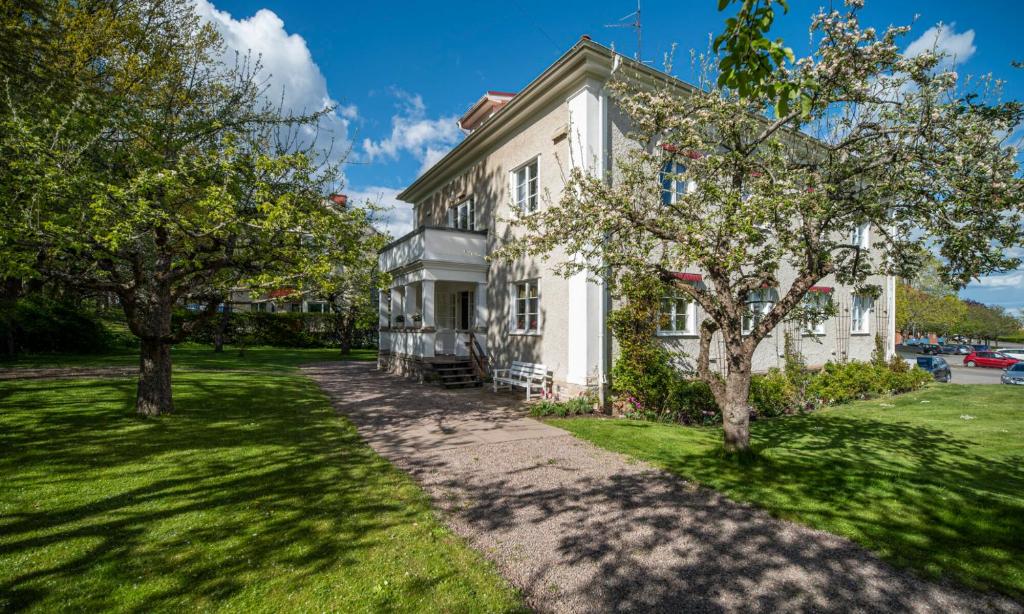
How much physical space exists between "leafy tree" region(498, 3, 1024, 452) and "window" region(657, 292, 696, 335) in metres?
4.70

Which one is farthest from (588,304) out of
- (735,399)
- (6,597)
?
(6,597)

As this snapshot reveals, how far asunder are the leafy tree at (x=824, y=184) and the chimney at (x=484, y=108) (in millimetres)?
11623

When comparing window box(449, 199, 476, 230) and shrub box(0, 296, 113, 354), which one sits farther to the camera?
shrub box(0, 296, 113, 354)

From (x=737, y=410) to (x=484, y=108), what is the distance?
1609 cm

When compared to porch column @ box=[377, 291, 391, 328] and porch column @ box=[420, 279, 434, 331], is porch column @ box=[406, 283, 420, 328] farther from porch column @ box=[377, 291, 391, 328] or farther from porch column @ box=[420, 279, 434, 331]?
porch column @ box=[420, 279, 434, 331]

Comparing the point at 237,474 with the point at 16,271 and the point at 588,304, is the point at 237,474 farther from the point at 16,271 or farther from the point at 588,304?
the point at 588,304

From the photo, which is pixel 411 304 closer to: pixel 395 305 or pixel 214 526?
pixel 395 305

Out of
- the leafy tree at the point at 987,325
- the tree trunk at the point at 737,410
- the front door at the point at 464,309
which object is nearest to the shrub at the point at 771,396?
the tree trunk at the point at 737,410

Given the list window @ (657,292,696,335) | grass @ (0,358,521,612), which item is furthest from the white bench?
grass @ (0,358,521,612)

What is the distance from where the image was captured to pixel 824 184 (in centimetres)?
524

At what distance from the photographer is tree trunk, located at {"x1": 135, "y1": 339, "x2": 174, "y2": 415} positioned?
26.9ft

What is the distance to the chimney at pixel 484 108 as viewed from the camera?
17.7 meters

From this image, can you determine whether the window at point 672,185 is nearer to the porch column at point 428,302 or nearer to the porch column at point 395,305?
the porch column at point 428,302

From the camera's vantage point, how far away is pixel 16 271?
588 centimetres
